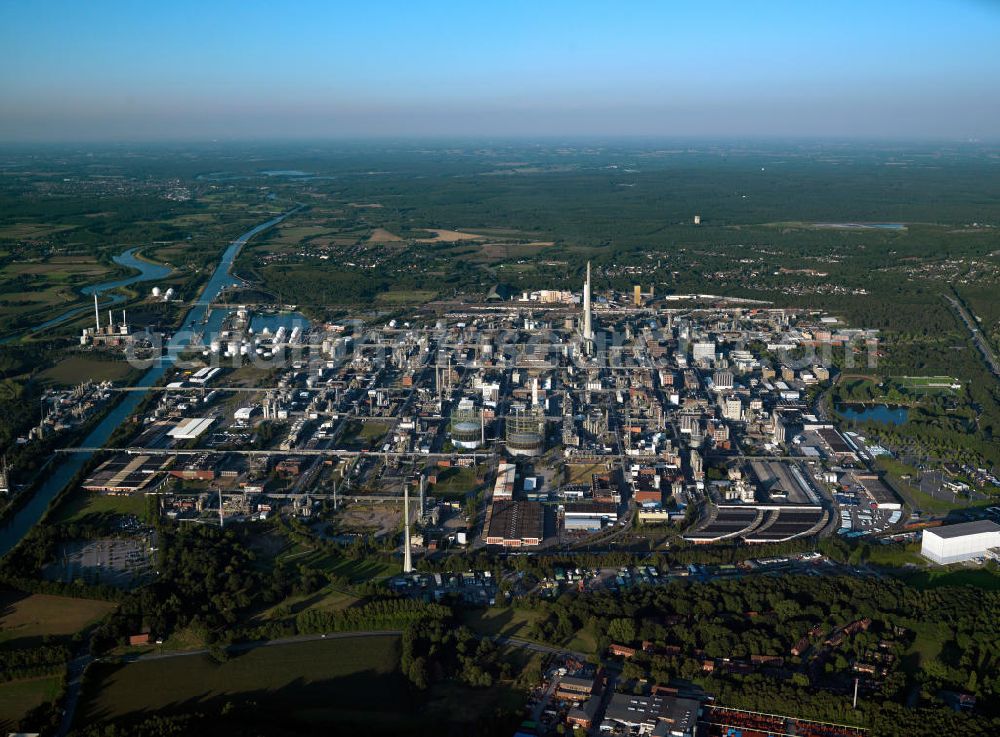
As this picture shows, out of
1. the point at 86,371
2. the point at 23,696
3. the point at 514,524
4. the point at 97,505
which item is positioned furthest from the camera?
the point at 86,371

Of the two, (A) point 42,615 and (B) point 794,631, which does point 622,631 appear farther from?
(A) point 42,615

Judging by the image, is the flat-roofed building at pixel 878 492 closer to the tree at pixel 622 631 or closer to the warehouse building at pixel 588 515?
the warehouse building at pixel 588 515

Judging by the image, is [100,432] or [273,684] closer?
[273,684]

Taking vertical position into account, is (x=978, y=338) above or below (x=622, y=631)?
above

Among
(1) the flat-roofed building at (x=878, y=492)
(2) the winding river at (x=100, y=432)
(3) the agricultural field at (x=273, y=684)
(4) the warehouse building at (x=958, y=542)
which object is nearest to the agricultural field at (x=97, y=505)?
(2) the winding river at (x=100, y=432)

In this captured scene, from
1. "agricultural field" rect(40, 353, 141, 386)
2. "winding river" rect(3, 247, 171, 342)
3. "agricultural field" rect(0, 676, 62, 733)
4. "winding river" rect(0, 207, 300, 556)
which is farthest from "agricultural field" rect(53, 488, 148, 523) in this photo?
"winding river" rect(3, 247, 171, 342)

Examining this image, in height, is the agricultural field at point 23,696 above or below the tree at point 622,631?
below

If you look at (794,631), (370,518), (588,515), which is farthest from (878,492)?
(370,518)
